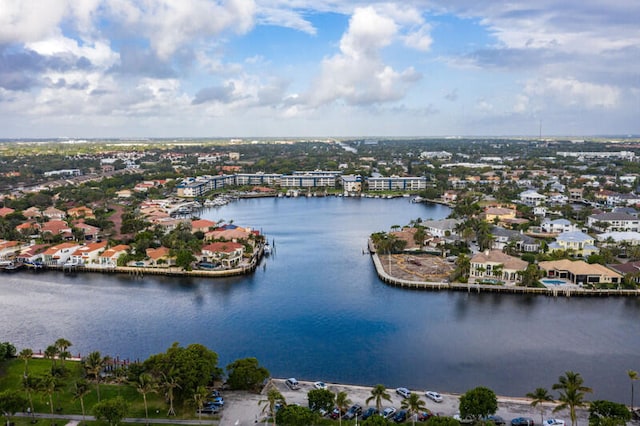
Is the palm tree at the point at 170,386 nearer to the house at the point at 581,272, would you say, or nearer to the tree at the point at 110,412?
the tree at the point at 110,412

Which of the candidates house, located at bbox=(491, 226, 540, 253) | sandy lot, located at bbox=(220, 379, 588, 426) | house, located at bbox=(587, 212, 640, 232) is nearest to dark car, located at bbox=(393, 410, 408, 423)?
sandy lot, located at bbox=(220, 379, 588, 426)

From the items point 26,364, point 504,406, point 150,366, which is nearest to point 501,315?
point 504,406

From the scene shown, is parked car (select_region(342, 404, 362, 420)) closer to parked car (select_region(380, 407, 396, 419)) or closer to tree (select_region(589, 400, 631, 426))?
parked car (select_region(380, 407, 396, 419))

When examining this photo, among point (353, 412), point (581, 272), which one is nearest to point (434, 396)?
point (353, 412)

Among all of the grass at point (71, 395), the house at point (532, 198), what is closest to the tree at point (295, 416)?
the grass at point (71, 395)

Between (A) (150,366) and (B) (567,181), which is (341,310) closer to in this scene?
(A) (150,366)

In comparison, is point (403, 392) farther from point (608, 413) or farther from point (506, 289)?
point (506, 289)

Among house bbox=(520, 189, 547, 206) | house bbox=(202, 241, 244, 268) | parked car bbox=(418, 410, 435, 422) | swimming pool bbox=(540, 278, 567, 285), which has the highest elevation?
house bbox=(520, 189, 547, 206)
